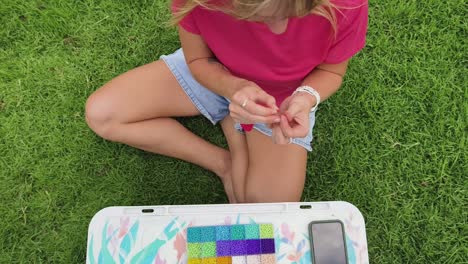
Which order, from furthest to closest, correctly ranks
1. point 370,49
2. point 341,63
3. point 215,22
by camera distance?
point 370,49, point 341,63, point 215,22

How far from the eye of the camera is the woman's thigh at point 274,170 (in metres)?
1.13

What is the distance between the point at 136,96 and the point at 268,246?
1.67 feet

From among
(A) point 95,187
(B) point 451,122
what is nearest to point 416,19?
(B) point 451,122

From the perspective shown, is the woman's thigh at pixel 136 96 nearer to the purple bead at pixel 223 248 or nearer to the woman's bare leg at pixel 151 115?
the woman's bare leg at pixel 151 115

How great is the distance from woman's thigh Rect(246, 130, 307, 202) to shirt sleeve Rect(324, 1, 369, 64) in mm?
270

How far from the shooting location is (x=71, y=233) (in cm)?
125

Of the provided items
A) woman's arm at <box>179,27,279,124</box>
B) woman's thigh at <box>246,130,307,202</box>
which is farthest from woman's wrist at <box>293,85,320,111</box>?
woman's thigh at <box>246,130,307,202</box>

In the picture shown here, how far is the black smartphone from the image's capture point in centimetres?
94

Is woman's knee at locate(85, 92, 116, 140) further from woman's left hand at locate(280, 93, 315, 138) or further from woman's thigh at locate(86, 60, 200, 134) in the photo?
woman's left hand at locate(280, 93, 315, 138)

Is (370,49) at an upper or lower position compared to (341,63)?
upper

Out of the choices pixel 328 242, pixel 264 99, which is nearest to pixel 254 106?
pixel 264 99

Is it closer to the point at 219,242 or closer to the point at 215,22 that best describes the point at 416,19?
the point at 215,22

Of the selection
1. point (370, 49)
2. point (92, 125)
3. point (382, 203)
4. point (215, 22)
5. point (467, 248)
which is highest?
point (370, 49)

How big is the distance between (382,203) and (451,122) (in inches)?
13.0
